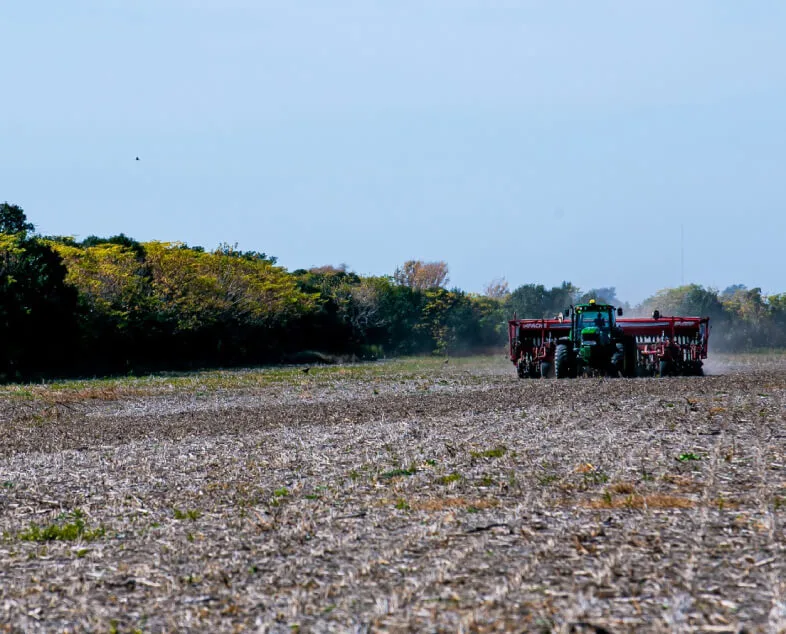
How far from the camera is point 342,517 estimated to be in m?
10.3

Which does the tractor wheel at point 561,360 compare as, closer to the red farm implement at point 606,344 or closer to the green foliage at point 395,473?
the red farm implement at point 606,344

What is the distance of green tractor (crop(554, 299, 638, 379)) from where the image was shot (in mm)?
35250

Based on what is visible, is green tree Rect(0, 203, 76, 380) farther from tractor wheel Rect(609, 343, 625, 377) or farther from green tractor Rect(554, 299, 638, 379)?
tractor wheel Rect(609, 343, 625, 377)

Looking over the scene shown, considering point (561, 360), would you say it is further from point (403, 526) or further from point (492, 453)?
point (403, 526)

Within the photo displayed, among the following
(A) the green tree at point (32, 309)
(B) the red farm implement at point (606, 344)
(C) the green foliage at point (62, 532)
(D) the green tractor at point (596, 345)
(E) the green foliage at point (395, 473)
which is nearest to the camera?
(C) the green foliage at point (62, 532)

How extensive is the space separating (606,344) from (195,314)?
3162 cm

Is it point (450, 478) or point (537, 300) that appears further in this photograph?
point (537, 300)

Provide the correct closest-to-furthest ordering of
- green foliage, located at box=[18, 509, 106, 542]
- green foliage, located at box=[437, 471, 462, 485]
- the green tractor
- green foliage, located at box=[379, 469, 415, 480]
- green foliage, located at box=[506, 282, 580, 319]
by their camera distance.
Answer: green foliage, located at box=[18, 509, 106, 542] < green foliage, located at box=[437, 471, 462, 485] < green foliage, located at box=[379, 469, 415, 480] < the green tractor < green foliage, located at box=[506, 282, 580, 319]

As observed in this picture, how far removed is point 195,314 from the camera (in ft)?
200

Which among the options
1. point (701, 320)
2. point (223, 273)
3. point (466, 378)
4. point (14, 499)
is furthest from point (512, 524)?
point (223, 273)

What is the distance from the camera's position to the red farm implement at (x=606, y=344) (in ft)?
117

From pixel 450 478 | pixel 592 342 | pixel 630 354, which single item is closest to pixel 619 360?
pixel 630 354

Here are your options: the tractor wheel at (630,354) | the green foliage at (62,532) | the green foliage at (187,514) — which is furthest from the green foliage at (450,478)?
the tractor wheel at (630,354)

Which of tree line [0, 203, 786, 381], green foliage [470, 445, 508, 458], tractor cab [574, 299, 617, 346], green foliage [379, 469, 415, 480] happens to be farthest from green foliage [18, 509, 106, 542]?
tree line [0, 203, 786, 381]
